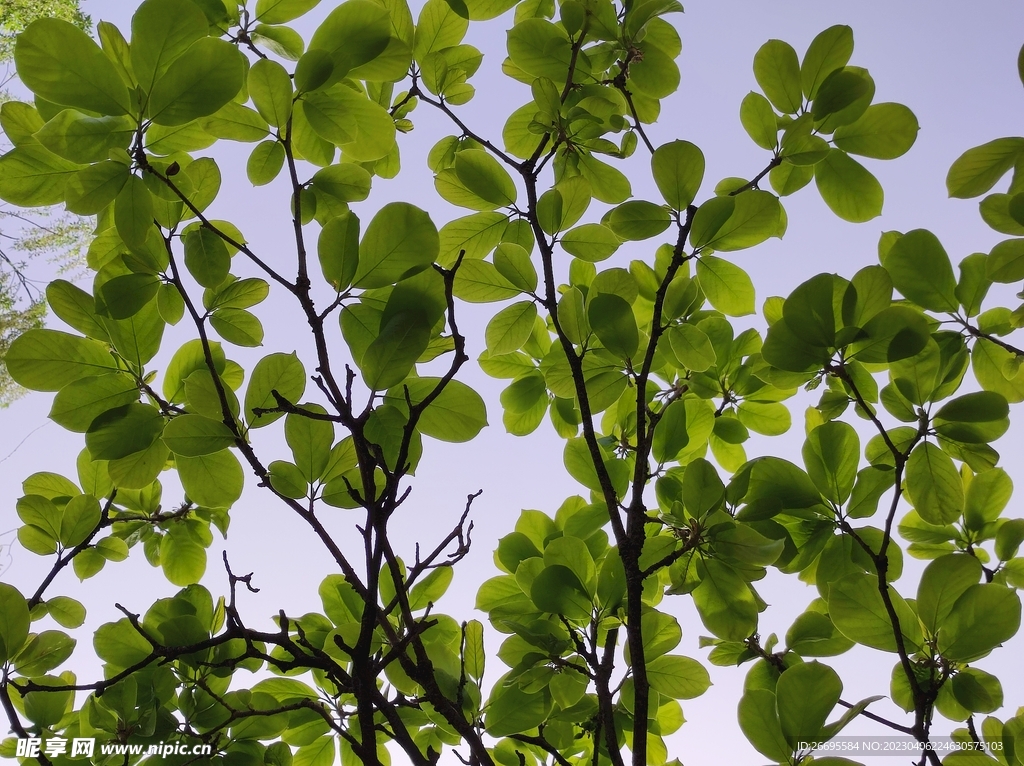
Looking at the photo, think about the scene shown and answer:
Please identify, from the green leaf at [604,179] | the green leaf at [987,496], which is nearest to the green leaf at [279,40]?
the green leaf at [604,179]

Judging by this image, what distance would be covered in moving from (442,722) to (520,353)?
0.61 m

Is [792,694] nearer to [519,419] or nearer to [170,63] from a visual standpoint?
[519,419]

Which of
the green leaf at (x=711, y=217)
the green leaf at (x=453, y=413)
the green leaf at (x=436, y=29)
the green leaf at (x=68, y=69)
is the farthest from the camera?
the green leaf at (x=436, y=29)

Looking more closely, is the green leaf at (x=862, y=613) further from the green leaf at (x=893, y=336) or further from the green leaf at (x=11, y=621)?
the green leaf at (x=11, y=621)

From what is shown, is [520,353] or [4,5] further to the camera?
[4,5]

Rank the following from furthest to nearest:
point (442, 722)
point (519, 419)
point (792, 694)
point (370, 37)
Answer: point (519, 419), point (442, 722), point (370, 37), point (792, 694)

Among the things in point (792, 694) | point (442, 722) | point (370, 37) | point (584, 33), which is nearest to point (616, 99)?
point (584, 33)

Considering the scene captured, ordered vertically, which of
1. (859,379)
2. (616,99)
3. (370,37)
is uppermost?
(616,99)

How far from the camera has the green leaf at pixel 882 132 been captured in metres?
0.95

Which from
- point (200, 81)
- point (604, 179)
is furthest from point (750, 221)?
point (200, 81)

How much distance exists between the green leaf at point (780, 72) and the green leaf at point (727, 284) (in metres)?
0.24

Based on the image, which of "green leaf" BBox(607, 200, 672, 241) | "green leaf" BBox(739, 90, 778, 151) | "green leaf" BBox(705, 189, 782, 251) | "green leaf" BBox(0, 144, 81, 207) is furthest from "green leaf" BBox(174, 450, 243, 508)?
"green leaf" BBox(739, 90, 778, 151)

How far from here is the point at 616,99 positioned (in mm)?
1097

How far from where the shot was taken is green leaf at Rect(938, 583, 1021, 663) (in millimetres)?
739
